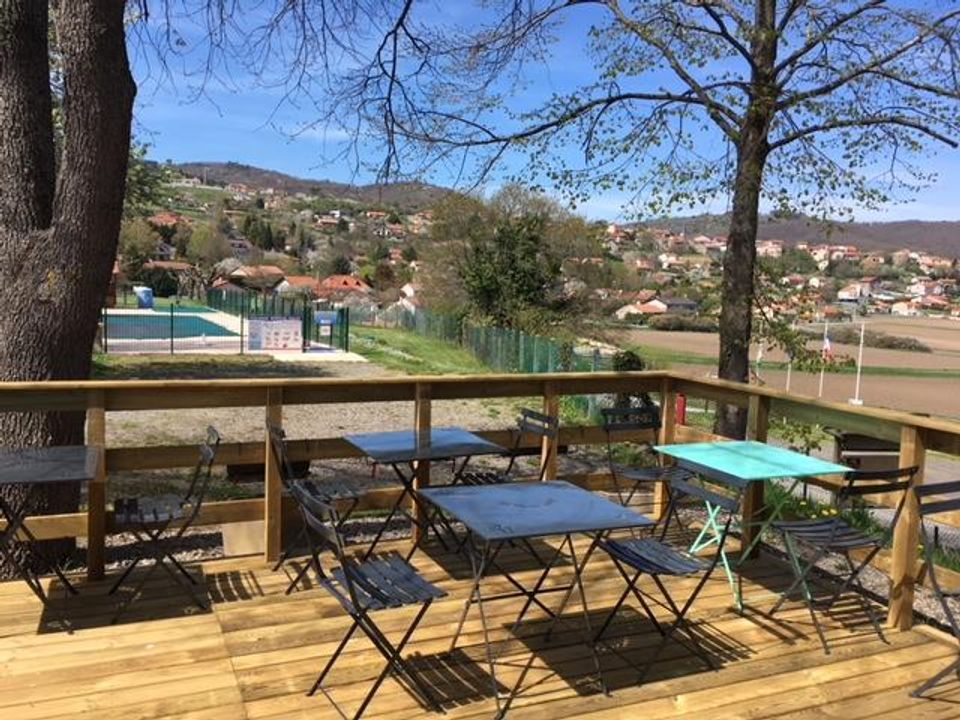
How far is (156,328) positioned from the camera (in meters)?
32.6

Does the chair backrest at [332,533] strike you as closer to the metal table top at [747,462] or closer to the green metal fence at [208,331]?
the metal table top at [747,462]

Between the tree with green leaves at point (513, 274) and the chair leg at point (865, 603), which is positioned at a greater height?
the tree with green leaves at point (513, 274)

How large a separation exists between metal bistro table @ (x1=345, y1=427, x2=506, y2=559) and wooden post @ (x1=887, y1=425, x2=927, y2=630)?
6.98 feet

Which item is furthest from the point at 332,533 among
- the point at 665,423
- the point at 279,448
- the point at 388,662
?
the point at 665,423

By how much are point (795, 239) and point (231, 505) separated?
8.35 m

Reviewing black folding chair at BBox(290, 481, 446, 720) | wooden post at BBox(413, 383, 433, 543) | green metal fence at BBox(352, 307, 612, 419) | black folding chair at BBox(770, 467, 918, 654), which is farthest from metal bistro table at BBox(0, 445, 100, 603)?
green metal fence at BBox(352, 307, 612, 419)

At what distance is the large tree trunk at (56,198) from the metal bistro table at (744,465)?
11.1ft

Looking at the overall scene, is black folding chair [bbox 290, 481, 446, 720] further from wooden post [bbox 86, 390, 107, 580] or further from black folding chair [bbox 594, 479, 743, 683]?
wooden post [bbox 86, 390, 107, 580]

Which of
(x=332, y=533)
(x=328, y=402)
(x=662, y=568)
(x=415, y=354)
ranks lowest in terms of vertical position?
(x=415, y=354)

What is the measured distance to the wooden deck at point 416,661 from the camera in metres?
2.93

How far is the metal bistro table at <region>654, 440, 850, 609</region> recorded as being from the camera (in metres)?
3.93

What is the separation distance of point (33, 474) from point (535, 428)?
277cm

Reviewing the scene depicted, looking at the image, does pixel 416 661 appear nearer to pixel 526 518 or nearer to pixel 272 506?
pixel 526 518

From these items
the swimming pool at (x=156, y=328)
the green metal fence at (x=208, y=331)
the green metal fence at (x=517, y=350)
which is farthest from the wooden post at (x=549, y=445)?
the swimming pool at (x=156, y=328)
